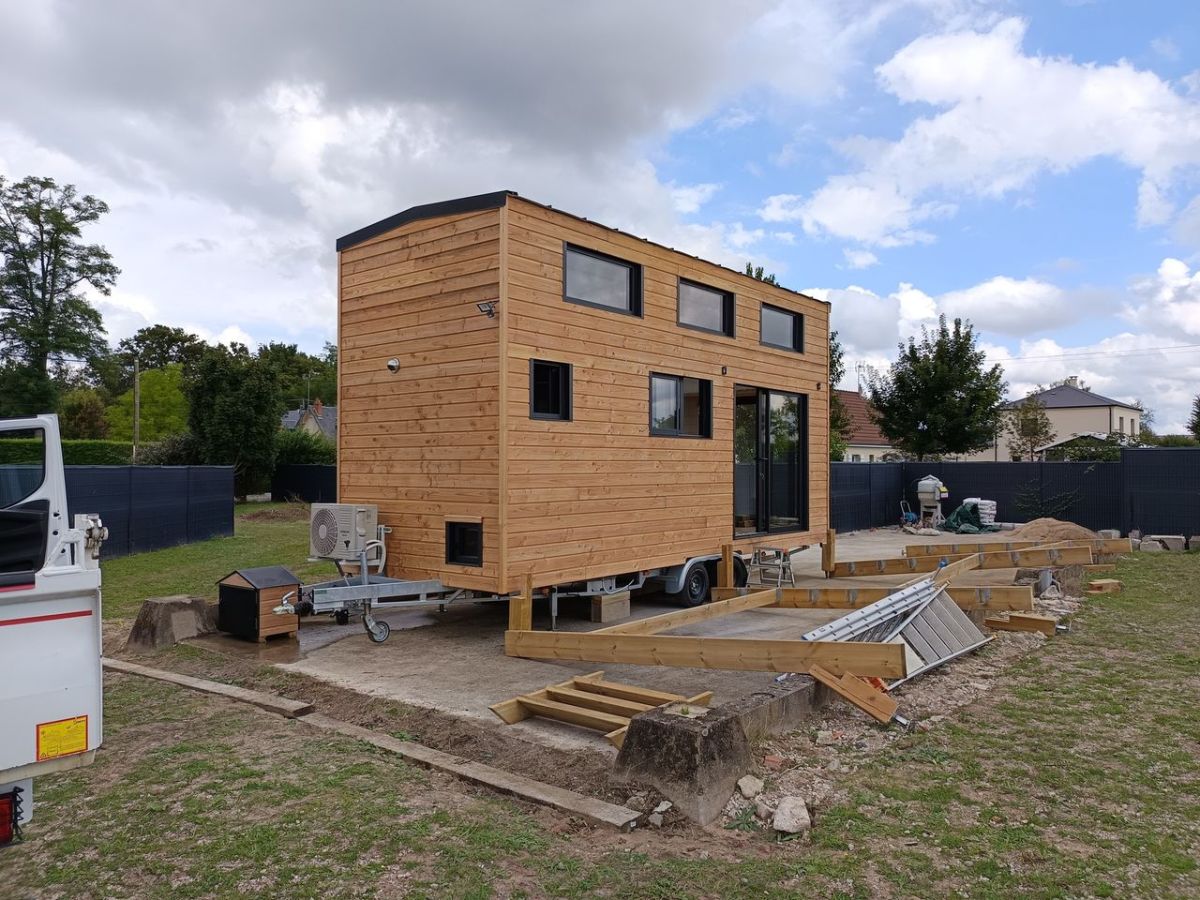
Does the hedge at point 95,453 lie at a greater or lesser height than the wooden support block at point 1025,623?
greater

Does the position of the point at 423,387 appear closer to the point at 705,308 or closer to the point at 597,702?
the point at 705,308

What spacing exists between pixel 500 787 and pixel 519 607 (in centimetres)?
335

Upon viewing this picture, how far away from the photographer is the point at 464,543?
811 centimetres

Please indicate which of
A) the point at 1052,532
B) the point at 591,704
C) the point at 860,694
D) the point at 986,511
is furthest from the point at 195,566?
the point at 986,511

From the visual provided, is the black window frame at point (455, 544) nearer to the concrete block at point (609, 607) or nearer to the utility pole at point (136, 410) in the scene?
the concrete block at point (609, 607)

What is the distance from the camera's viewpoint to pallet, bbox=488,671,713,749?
17.1 ft

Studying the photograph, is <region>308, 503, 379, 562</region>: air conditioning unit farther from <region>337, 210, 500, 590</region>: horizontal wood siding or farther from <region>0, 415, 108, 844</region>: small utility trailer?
<region>0, 415, 108, 844</region>: small utility trailer

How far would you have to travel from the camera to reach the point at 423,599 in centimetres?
802

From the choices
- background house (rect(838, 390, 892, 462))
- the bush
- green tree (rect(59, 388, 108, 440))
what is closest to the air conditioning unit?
the bush

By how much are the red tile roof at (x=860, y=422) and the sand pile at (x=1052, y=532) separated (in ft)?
81.4

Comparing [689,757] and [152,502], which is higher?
[152,502]

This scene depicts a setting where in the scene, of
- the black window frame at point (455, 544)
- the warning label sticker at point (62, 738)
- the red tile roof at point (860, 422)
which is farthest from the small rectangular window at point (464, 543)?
the red tile roof at point (860, 422)

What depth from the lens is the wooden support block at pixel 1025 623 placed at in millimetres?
7912

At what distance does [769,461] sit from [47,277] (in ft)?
127
